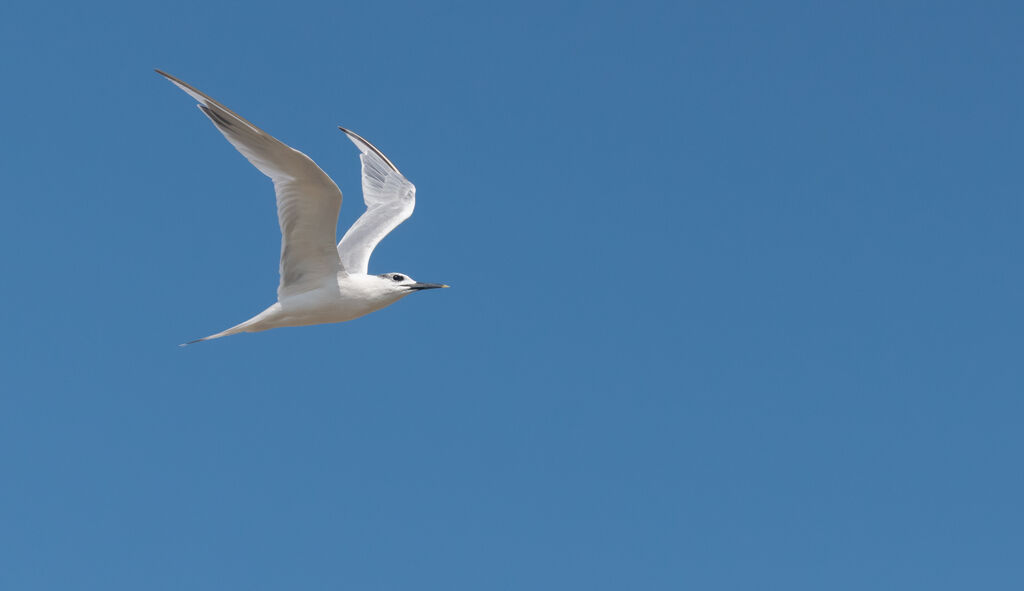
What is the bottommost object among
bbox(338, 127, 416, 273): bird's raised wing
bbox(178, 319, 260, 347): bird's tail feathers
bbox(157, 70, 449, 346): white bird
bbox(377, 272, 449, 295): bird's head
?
bbox(178, 319, 260, 347): bird's tail feathers

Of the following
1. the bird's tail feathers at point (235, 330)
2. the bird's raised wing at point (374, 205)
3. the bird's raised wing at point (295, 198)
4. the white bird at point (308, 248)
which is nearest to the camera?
the bird's raised wing at point (295, 198)

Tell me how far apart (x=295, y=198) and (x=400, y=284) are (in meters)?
2.11

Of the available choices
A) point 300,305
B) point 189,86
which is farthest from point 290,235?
point 189,86

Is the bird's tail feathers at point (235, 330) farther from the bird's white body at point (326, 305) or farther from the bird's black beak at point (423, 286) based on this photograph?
the bird's black beak at point (423, 286)

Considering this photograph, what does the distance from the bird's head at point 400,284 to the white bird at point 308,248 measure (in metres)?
0.01

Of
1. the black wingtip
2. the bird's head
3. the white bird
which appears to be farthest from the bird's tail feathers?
the black wingtip

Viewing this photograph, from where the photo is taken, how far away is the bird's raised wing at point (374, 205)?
667 inches

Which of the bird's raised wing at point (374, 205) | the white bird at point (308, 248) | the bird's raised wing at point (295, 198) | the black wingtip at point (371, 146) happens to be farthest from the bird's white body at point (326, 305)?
the black wingtip at point (371, 146)

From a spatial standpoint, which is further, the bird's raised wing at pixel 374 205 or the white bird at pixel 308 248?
the bird's raised wing at pixel 374 205

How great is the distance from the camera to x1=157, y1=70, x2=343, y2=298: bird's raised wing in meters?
12.9

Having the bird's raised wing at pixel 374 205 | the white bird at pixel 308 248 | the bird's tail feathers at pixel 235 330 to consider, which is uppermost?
the bird's raised wing at pixel 374 205

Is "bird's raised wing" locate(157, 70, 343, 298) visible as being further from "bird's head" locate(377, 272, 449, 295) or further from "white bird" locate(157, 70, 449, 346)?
"bird's head" locate(377, 272, 449, 295)

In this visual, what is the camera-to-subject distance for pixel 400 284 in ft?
50.2

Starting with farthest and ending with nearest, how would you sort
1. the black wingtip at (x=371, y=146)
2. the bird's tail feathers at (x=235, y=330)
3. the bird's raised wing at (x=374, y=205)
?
the black wingtip at (x=371, y=146), the bird's raised wing at (x=374, y=205), the bird's tail feathers at (x=235, y=330)
